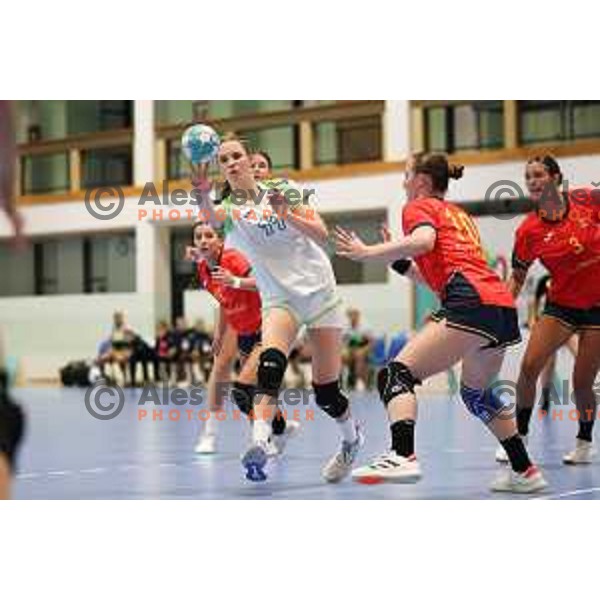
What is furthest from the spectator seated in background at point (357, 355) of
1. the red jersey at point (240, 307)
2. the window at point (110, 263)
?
the red jersey at point (240, 307)

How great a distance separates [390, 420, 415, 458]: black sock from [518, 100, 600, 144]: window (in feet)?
37.4

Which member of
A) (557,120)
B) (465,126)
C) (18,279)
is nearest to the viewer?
(557,120)

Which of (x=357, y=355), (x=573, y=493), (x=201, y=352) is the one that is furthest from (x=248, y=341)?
(x=201, y=352)

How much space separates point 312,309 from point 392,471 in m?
1.11

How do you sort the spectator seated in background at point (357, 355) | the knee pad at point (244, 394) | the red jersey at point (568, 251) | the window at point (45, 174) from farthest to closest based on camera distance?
1. the window at point (45, 174)
2. the spectator seated in background at point (357, 355)
3. the knee pad at point (244, 394)
4. the red jersey at point (568, 251)

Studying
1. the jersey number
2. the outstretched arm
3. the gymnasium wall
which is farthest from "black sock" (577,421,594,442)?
the gymnasium wall

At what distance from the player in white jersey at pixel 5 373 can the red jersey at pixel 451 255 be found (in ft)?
11.0

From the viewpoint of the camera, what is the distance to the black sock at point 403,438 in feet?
17.5

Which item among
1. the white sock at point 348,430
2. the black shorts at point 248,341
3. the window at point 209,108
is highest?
the window at point 209,108

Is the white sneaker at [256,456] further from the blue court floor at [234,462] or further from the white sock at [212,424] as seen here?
the white sock at [212,424]

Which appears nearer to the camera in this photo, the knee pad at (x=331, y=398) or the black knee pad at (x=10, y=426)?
the black knee pad at (x=10, y=426)

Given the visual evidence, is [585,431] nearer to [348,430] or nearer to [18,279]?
[348,430]

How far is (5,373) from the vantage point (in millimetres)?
2123
